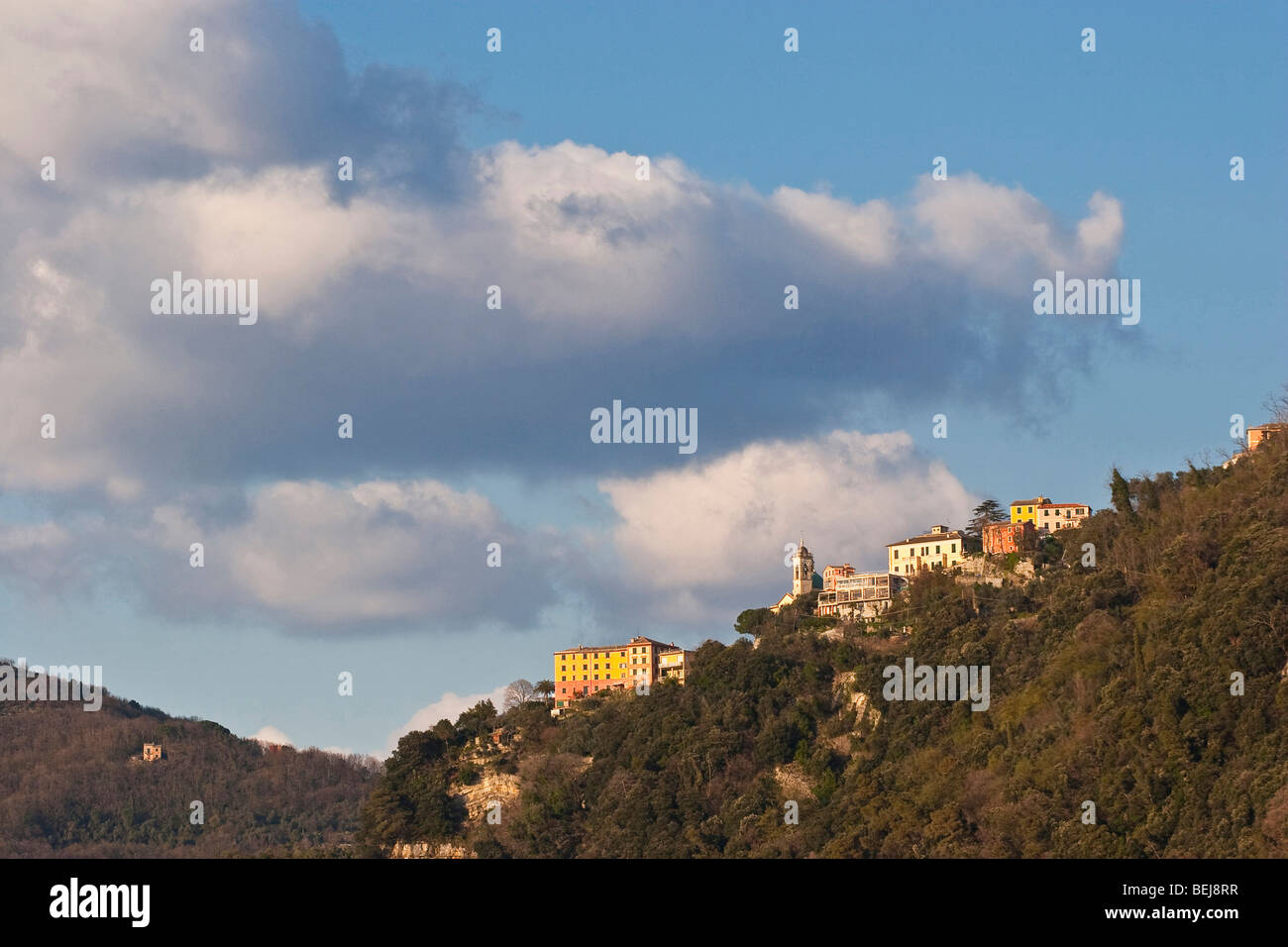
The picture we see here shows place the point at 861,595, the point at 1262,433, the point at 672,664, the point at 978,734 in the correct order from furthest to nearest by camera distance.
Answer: the point at 672,664 < the point at 861,595 < the point at 1262,433 < the point at 978,734

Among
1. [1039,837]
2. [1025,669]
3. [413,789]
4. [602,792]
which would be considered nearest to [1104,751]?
[1039,837]

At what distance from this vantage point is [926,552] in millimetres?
103438

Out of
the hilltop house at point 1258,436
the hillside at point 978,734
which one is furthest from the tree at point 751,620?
the hilltop house at point 1258,436

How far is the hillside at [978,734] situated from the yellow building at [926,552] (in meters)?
6.86

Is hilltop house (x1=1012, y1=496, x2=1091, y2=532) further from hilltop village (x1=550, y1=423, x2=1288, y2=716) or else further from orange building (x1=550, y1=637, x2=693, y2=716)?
orange building (x1=550, y1=637, x2=693, y2=716)

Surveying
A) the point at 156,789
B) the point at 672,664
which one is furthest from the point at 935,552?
the point at 156,789

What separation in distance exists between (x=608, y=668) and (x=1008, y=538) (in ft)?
100

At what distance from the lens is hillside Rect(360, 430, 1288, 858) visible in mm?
64125

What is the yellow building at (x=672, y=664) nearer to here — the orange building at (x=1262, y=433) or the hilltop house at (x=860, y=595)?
the hilltop house at (x=860, y=595)

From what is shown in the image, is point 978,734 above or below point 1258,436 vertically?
below

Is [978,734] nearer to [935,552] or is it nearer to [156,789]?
[935,552]
